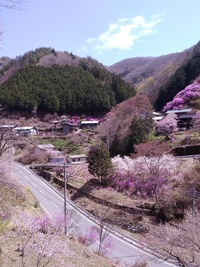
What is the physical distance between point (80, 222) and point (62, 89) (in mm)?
Answer: 60672

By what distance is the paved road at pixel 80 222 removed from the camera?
15.6 m

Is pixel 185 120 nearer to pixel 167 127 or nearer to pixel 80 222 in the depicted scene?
pixel 167 127

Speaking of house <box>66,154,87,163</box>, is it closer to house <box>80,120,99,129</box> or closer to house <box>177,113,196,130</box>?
house <box>177,113,196,130</box>

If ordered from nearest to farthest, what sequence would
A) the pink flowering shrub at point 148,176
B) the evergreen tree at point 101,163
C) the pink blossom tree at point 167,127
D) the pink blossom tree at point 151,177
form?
the pink blossom tree at point 151,177, the pink flowering shrub at point 148,176, the evergreen tree at point 101,163, the pink blossom tree at point 167,127

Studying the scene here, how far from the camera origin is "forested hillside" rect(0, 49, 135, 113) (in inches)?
2884

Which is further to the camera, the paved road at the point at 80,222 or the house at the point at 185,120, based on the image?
the house at the point at 185,120

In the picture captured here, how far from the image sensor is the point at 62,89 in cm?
7894

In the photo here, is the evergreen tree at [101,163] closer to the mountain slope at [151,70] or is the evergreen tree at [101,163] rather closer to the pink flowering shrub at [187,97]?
the pink flowering shrub at [187,97]

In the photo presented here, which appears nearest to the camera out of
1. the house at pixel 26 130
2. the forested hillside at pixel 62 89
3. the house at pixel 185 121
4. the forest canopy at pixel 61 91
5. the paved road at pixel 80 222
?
the paved road at pixel 80 222

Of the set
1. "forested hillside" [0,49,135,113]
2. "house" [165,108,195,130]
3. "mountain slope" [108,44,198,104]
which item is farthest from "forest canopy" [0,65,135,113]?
"house" [165,108,195,130]

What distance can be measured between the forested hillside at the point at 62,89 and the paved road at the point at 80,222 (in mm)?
39051

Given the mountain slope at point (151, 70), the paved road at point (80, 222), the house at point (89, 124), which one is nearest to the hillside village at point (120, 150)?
the house at point (89, 124)

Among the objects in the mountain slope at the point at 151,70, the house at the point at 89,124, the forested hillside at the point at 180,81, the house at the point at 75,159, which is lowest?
the house at the point at 75,159

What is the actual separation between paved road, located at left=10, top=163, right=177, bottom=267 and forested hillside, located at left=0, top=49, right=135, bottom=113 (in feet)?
128
